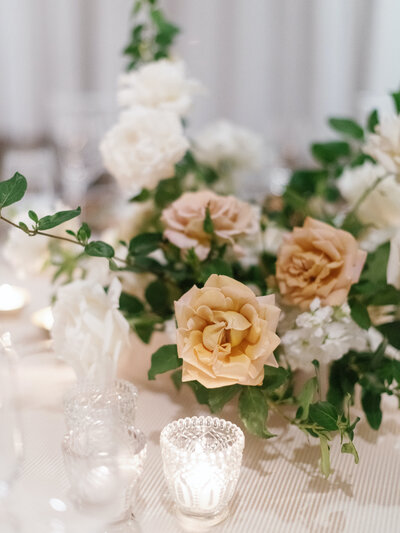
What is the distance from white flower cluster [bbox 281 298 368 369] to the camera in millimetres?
608

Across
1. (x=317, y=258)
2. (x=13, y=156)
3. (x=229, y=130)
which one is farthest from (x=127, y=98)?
(x=13, y=156)

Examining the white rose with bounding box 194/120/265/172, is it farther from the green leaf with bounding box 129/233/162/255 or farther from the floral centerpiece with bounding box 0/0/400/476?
the green leaf with bounding box 129/233/162/255

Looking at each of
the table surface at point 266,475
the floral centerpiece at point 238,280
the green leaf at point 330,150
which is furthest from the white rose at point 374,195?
the table surface at point 266,475

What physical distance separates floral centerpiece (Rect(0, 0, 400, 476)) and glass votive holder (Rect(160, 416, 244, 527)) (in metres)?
0.06

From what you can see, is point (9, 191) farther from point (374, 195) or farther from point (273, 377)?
point (374, 195)

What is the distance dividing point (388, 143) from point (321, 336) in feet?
0.77

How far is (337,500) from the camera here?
22.2 inches

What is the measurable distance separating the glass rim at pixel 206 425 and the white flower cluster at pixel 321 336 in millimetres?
115

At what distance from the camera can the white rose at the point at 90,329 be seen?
631 millimetres

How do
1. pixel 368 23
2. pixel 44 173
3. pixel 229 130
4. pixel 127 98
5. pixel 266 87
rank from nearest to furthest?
pixel 127 98 → pixel 229 130 → pixel 44 173 → pixel 368 23 → pixel 266 87

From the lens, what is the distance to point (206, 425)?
22.2 inches

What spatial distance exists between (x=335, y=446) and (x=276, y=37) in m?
1.82

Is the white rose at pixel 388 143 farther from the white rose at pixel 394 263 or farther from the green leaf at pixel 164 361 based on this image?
the green leaf at pixel 164 361

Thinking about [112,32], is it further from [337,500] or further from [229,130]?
[337,500]
